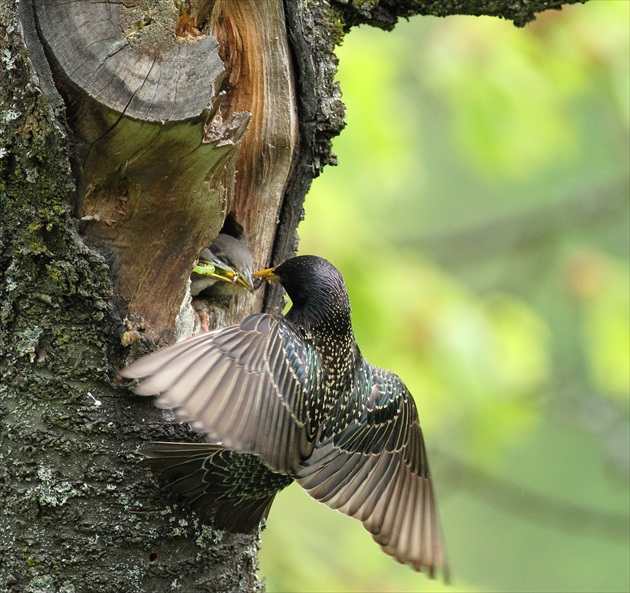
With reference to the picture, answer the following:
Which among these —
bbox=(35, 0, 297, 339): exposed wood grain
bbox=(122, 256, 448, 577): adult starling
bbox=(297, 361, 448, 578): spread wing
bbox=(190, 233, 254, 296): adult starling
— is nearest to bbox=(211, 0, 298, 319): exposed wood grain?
bbox=(35, 0, 297, 339): exposed wood grain

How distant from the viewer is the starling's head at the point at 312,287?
3006 mm

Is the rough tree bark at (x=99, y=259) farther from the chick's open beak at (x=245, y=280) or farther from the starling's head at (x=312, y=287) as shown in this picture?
the starling's head at (x=312, y=287)

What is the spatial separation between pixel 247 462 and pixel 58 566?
0.60m

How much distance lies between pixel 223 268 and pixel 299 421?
0.50 m

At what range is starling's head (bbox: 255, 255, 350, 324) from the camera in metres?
3.01

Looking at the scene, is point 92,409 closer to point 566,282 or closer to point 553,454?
point 566,282

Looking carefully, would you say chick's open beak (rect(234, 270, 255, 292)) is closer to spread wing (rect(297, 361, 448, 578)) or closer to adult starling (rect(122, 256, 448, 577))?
adult starling (rect(122, 256, 448, 577))

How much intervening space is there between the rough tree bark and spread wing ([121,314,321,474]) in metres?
0.17

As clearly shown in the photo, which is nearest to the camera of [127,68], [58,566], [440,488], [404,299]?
[127,68]

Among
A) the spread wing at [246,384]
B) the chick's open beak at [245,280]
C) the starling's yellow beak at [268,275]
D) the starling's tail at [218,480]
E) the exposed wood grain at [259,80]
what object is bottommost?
the starling's tail at [218,480]

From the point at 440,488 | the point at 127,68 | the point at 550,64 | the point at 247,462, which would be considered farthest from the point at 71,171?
the point at 440,488

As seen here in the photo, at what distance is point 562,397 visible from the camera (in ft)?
19.2

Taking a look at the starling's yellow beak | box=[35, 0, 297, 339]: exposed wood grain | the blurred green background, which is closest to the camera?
box=[35, 0, 297, 339]: exposed wood grain

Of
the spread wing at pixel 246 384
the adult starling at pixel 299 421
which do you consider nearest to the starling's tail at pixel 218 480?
the adult starling at pixel 299 421
